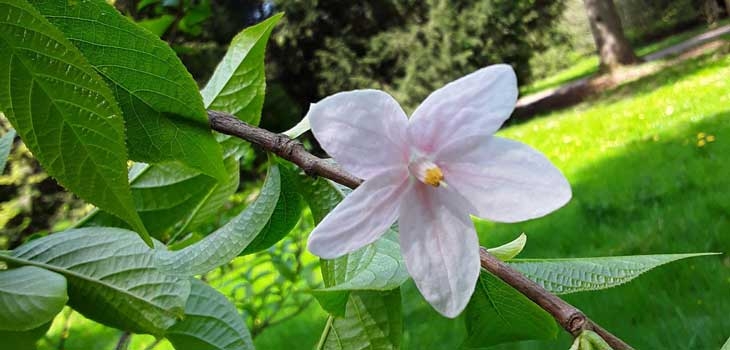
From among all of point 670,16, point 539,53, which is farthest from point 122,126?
point 670,16

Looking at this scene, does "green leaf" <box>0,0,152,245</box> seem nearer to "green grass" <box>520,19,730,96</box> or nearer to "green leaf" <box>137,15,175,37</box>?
"green leaf" <box>137,15,175,37</box>

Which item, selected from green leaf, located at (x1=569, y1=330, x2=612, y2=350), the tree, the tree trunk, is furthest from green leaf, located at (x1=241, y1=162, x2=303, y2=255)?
the tree trunk

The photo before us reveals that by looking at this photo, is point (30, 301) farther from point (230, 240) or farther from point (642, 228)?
point (642, 228)

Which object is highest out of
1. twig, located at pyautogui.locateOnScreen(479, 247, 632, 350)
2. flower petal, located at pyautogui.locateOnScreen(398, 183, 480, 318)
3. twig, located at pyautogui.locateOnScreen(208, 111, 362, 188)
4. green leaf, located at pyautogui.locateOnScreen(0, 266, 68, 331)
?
twig, located at pyautogui.locateOnScreen(208, 111, 362, 188)

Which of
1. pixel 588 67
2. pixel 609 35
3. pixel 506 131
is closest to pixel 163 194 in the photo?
pixel 506 131

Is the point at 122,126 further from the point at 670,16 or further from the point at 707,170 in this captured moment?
the point at 670,16
